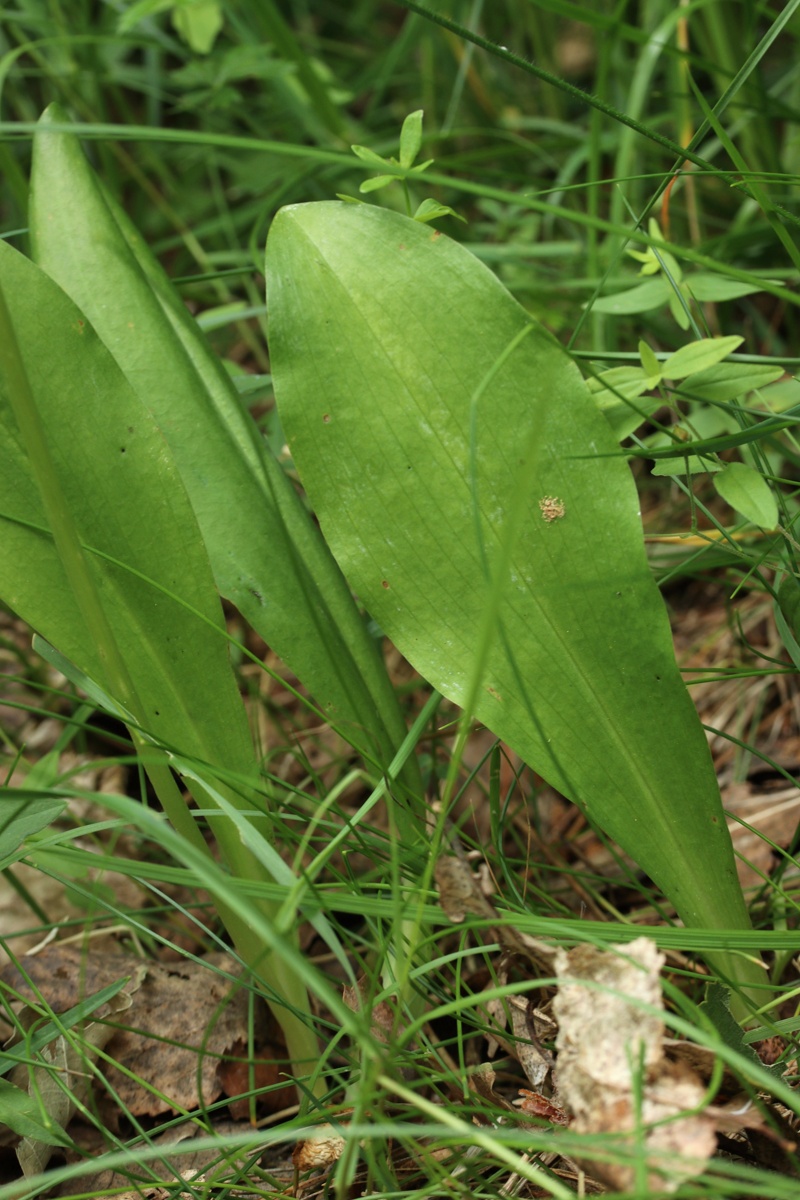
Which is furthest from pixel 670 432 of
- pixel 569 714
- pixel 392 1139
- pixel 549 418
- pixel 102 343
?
pixel 392 1139

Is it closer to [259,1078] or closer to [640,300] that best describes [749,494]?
[640,300]

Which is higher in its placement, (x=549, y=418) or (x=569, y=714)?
(x=549, y=418)

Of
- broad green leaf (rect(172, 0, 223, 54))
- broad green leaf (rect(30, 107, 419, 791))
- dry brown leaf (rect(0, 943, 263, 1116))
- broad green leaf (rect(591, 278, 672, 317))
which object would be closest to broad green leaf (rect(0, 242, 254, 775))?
broad green leaf (rect(30, 107, 419, 791))

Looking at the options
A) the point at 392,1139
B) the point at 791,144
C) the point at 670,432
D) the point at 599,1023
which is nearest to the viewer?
the point at 599,1023

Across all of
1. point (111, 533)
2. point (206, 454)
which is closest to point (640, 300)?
point (206, 454)

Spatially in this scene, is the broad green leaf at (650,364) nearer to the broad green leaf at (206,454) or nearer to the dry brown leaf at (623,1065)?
the broad green leaf at (206,454)

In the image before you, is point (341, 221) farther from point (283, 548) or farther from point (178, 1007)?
point (178, 1007)
